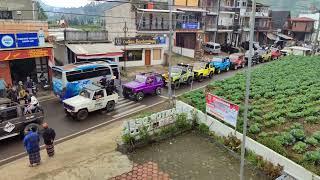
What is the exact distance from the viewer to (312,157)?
10.9m

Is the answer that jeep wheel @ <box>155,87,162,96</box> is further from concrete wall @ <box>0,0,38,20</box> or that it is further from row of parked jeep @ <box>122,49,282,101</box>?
concrete wall @ <box>0,0,38,20</box>

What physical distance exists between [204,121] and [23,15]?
2102 cm

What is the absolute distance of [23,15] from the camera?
26797mm

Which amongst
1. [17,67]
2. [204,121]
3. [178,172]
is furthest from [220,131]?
[17,67]

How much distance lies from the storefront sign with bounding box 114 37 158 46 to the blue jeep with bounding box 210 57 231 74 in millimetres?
7496

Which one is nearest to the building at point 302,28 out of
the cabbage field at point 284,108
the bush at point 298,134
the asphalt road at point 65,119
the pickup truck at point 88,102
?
the cabbage field at point 284,108

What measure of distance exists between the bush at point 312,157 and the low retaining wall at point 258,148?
0.70 m

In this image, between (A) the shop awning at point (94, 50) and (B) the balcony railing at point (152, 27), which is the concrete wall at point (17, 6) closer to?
(A) the shop awning at point (94, 50)

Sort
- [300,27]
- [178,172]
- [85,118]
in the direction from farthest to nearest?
[300,27]
[85,118]
[178,172]

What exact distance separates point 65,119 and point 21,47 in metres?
7.91

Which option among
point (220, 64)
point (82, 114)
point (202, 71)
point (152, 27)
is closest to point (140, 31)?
point (152, 27)

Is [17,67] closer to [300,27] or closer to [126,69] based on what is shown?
[126,69]

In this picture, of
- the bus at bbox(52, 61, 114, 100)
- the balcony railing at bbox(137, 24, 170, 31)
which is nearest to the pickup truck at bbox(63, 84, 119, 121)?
the bus at bbox(52, 61, 114, 100)

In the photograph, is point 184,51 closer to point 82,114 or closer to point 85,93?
point 85,93
